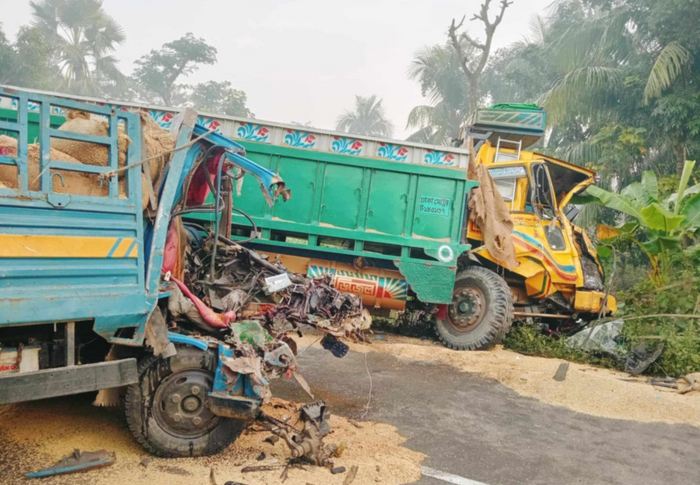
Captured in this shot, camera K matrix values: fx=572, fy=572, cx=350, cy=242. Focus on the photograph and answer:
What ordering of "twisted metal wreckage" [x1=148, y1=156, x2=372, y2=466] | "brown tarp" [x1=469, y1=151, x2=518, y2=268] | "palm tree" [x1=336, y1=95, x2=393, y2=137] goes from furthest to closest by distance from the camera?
1. "palm tree" [x1=336, y1=95, x2=393, y2=137]
2. "brown tarp" [x1=469, y1=151, x2=518, y2=268]
3. "twisted metal wreckage" [x1=148, y1=156, x2=372, y2=466]

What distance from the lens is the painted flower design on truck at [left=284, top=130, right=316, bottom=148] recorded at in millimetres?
7934

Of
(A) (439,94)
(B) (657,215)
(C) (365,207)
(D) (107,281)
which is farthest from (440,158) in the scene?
(A) (439,94)

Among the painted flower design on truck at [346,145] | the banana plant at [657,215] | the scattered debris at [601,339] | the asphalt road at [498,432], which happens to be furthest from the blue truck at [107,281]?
the banana plant at [657,215]

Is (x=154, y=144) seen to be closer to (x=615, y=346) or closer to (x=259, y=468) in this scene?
(x=259, y=468)

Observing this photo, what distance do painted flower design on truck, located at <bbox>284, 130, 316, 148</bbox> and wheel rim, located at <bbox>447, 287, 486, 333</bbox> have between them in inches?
119

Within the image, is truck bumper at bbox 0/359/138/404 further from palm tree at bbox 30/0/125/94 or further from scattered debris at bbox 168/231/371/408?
palm tree at bbox 30/0/125/94

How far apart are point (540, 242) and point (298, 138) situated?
3804 millimetres

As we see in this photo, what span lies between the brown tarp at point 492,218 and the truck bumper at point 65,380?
5.73m

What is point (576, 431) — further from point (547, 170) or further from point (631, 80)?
point (631, 80)

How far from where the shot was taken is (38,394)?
10.1ft

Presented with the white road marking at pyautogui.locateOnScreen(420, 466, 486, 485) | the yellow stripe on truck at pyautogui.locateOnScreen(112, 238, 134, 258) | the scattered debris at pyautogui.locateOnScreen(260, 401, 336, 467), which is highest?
the yellow stripe on truck at pyautogui.locateOnScreen(112, 238, 134, 258)

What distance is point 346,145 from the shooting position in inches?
314

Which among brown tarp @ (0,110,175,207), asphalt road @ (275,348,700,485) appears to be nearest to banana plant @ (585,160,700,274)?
asphalt road @ (275,348,700,485)

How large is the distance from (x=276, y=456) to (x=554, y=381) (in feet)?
12.4
